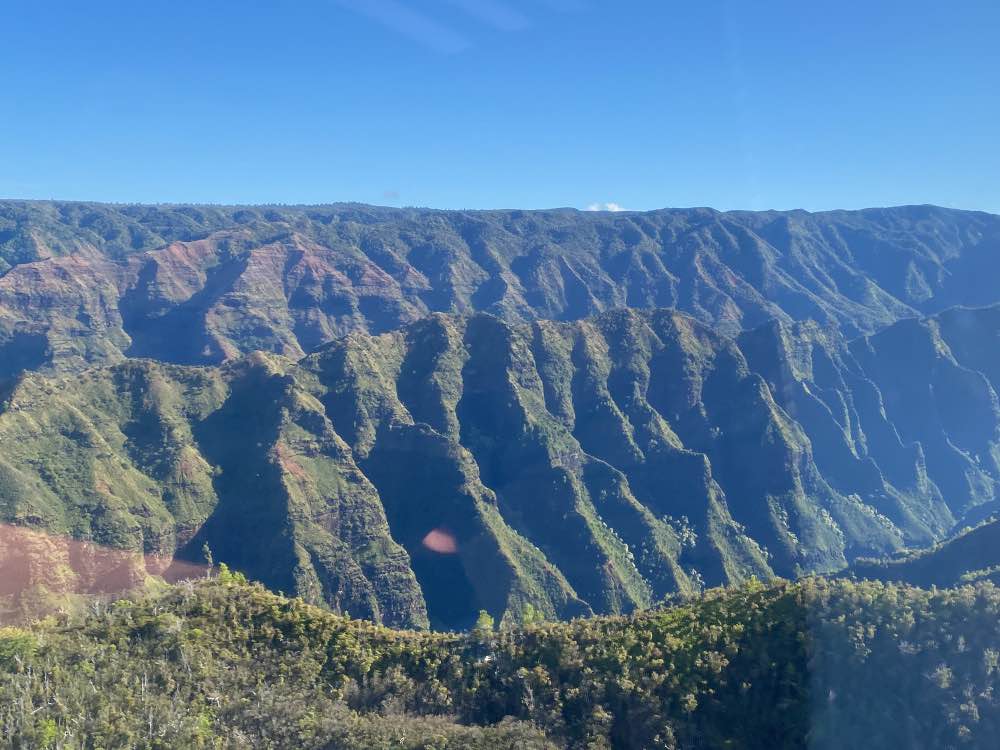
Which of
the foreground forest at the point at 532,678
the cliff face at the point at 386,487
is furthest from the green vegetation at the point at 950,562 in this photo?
the foreground forest at the point at 532,678

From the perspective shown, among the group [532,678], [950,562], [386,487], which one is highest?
[532,678]

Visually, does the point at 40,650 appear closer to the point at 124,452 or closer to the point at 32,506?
the point at 32,506

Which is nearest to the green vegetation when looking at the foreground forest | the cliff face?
the cliff face

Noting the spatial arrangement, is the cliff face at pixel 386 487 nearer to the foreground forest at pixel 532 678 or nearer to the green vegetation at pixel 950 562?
the green vegetation at pixel 950 562

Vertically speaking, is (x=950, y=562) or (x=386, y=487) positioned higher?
(x=950, y=562)

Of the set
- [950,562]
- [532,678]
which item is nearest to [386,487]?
[950,562]

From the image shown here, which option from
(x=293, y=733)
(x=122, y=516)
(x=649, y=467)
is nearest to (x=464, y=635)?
(x=293, y=733)

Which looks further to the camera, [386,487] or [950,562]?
[386,487]

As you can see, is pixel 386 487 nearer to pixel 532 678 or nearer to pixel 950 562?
pixel 950 562
